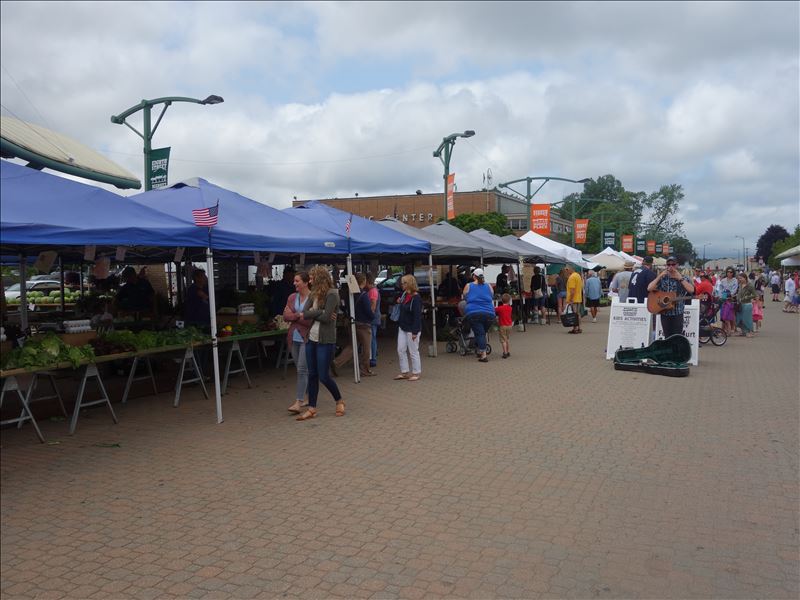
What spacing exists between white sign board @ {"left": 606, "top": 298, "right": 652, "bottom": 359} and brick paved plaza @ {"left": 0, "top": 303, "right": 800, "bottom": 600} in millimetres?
3589

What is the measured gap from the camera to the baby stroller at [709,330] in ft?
52.1

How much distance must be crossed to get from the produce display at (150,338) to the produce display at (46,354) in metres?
0.55

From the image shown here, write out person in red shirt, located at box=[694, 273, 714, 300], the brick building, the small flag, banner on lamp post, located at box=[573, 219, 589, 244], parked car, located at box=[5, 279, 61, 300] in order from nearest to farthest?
the small flag < person in red shirt, located at box=[694, 273, 714, 300] < parked car, located at box=[5, 279, 61, 300] < banner on lamp post, located at box=[573, 219, 589, 244] < the brick building

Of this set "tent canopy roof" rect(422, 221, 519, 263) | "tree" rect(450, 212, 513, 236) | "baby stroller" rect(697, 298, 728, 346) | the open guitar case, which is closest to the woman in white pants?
the open guitar case

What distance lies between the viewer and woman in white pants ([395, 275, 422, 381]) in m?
10.4

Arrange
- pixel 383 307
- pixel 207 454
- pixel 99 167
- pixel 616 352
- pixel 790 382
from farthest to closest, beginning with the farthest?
pixel 383 307 → pixel 616 352 → pixel 99 167 → pixel 790 382 → pixel 207 454

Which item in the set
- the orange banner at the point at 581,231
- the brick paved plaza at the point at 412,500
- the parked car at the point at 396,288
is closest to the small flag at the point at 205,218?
the brick paved plaza at the point at 412,500

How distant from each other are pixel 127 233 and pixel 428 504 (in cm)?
408

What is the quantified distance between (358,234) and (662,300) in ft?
18.6

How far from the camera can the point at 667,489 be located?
18.0 feet

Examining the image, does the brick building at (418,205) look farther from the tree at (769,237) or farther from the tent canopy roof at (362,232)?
the tent canopy roof at (362,232)

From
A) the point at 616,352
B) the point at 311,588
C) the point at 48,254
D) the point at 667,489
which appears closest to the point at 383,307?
the point at 616,352

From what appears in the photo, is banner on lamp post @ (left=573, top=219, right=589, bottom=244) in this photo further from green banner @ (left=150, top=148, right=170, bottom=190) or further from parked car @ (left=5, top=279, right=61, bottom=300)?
green banner @ (left=150, top=148, right=170, bottom=190)

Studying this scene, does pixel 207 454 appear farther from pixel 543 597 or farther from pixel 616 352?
pixel 616 352
